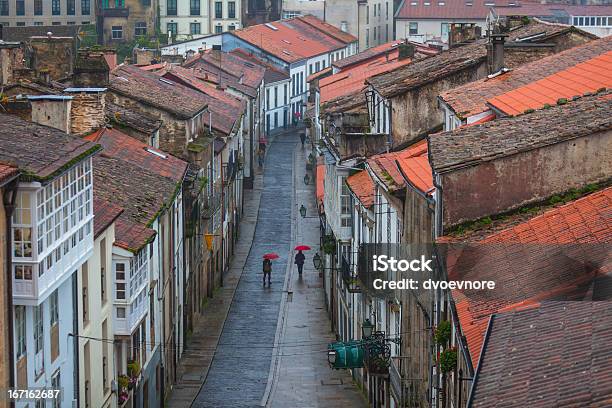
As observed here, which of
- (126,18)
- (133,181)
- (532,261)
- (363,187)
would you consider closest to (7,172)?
(532,261)

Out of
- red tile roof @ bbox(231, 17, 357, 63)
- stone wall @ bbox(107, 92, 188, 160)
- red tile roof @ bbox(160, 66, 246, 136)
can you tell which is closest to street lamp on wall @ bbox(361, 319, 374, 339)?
stone wall @ bbox(107, 92, 188, 160)

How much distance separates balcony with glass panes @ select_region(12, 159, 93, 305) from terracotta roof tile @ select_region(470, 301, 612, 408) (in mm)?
12232

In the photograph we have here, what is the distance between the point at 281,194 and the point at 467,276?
76.4m

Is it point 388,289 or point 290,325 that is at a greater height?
point 388,289

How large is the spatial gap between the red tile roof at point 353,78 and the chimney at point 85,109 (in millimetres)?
23415

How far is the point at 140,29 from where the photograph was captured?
16125cm

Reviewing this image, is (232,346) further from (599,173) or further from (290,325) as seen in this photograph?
(599,173)

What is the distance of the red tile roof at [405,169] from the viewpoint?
3731cm

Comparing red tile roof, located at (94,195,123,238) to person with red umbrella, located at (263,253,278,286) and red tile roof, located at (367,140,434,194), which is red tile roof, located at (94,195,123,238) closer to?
red tile roof, located at (367,140,434,194)

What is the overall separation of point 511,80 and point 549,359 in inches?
1030

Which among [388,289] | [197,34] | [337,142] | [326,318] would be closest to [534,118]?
[388,289]

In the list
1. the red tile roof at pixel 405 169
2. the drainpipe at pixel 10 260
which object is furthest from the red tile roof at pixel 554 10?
the drainpipe at pixel 10 260

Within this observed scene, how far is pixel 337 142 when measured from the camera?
5778 cm

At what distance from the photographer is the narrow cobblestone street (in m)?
53.5
